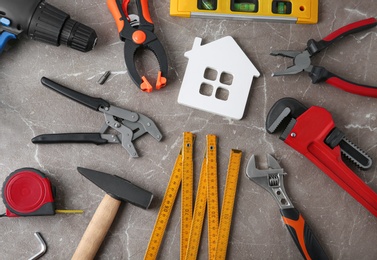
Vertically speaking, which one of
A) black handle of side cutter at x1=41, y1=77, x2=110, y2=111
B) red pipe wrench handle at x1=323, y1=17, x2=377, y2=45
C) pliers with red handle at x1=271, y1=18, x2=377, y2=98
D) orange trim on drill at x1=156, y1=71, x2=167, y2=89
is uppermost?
red pipe wrench handle at x1=323, y1=17, x2=377, y2=45

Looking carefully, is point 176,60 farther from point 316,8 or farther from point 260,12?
point 316,8

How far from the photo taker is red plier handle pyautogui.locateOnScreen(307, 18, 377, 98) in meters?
1.37

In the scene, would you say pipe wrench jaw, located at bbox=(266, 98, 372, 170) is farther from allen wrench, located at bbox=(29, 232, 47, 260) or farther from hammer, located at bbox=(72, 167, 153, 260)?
allen wrench, located at bbox=(29, 232, 47, 260)

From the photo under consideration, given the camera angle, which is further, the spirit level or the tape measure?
the spirit level

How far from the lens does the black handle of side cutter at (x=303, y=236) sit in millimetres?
1336

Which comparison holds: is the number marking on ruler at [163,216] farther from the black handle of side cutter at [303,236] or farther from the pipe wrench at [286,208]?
the black handle of side cutter at [303,236]

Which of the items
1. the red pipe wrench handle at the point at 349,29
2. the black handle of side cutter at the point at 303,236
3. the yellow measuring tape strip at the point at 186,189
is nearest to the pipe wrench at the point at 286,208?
the black handle of side cutter at the point at 303,236

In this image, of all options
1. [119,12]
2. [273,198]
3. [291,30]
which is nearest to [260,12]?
[291,30]

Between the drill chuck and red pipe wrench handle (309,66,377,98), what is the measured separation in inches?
24.3

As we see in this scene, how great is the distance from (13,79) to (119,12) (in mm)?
357

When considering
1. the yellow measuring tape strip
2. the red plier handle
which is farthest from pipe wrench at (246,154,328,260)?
the red plier handle

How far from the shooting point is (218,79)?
1.42m

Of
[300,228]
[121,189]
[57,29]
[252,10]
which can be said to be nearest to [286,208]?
[300,228]

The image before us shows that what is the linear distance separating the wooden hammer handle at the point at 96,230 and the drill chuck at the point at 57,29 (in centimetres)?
43
